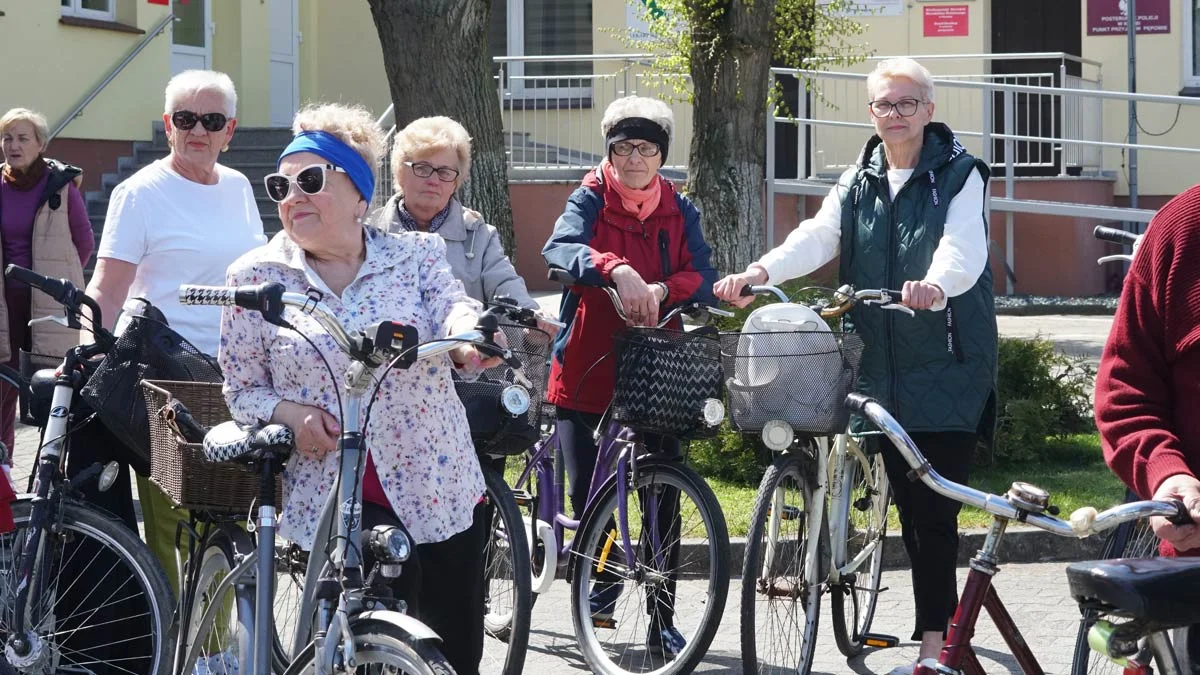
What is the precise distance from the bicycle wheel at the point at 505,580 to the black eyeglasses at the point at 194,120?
139 centimetres

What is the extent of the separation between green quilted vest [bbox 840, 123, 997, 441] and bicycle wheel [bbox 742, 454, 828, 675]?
15.4 inches

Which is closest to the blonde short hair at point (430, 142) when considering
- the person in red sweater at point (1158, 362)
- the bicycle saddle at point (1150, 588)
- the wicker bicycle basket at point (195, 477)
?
the wicker bicycle basket at point (195, 477)

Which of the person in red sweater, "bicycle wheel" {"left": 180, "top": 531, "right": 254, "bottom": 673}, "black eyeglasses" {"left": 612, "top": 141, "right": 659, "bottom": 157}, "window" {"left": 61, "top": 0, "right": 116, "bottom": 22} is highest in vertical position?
"window" {"left": 61, "top": 0, "right": 116, "bottom": 22}

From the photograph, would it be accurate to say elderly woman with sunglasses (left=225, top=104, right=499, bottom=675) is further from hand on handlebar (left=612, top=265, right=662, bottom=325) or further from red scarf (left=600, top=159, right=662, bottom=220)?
red scarf (left=600, top=159, right=662, bottom=220)

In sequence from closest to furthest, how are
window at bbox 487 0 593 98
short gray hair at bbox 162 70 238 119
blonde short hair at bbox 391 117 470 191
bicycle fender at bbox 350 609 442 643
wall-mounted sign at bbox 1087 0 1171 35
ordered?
bicycle fender at bbox 350 609 442 643, short gray hair at bbox 162 70 238 119, blonde short hair at bbox 391 117 470 191, wall-mounted sign at bbox 1087 0 1171 35, window at bbox 487 0 593 98

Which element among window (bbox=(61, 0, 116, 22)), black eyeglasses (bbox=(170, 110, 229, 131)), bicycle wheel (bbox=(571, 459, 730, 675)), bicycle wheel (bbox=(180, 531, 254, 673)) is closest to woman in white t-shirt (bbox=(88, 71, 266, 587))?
black eyeglasses (bbox=(170, 110, 229, 131))

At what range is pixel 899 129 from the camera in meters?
5.05

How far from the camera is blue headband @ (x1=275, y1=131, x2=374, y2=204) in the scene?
12.4ft

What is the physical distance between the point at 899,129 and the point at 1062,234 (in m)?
13.8

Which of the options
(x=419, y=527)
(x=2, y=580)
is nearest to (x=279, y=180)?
(x=419, y=527)


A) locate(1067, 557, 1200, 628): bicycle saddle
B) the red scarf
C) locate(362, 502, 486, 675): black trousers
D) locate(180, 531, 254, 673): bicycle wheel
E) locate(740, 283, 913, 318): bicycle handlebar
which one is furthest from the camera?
the red scarf

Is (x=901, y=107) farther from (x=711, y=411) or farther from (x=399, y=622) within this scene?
(x=399, y=622)

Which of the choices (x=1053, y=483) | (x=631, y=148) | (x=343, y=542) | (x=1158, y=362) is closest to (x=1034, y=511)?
(x=1158, y=362)

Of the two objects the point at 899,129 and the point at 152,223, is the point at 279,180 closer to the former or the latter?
the point at 152,223
